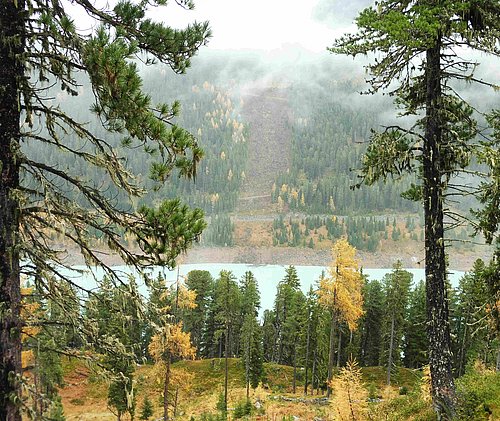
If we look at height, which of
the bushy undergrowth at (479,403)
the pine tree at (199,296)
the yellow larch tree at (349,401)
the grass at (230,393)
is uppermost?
the bushy undergrowth at (479,403)

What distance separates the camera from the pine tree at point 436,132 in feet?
25.2

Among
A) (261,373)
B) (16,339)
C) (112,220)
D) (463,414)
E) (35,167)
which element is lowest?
(261,373)

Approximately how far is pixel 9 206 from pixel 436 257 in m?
7.32

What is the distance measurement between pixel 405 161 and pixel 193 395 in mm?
36449

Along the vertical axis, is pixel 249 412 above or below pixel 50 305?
below

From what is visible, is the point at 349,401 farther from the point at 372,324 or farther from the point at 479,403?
the point at 372,324

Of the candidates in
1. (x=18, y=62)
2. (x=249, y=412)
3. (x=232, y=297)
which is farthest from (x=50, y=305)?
(x=232, y=297)

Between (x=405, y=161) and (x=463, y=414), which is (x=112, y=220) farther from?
(x=463, y=414)

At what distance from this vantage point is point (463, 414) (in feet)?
26.0

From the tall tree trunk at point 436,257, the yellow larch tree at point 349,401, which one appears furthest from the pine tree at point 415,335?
the tall tree trunk at point 436,257

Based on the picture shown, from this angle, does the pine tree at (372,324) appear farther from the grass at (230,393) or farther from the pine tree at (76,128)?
the pine tree at (76,128)

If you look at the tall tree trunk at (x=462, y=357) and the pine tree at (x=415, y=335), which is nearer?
the tall tree trunk at (x=462, y=357)

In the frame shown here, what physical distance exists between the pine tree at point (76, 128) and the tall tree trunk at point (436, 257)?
16.9 feet

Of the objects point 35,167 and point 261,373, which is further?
point 261,373
